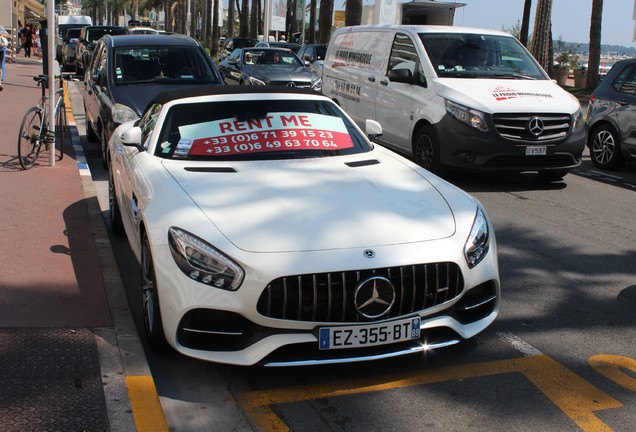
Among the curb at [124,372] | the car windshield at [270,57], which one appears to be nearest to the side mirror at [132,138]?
the curb at [124,372]

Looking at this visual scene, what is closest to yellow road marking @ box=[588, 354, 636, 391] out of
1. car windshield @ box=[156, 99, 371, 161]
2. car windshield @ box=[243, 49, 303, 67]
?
car windshield @ box=[156, 99, 371, 161]

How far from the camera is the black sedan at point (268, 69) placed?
755 inches

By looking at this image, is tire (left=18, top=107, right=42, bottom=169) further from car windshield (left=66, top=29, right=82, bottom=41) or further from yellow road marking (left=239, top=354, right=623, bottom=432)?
car windshield (left=66, top=29, right=82, bottom=41)

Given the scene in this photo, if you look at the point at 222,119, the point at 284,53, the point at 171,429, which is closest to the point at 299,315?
the point at 171,429

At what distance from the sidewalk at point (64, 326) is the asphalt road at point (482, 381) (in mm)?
216

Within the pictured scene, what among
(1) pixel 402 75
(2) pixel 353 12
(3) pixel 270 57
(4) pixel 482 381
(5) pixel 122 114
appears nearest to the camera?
(4) pixel 482 381

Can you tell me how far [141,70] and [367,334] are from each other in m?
8.13

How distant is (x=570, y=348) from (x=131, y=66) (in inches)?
322

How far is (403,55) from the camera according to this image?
11305mm

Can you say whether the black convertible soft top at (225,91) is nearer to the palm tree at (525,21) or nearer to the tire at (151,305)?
the tire at (151,305)

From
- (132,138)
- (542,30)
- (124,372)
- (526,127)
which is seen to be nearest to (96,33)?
(542,30)

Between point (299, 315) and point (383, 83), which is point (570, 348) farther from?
point (383, 83)

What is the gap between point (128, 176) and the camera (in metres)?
6.10

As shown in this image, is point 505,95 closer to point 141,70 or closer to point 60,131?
point 141,70
